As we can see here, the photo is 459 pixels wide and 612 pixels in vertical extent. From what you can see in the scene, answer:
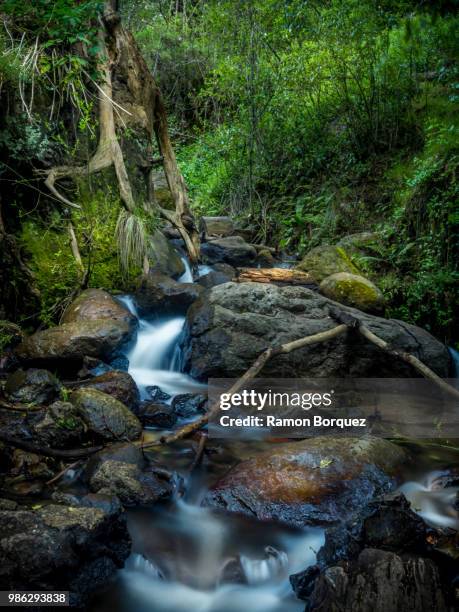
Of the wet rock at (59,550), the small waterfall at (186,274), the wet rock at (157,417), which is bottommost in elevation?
the small waterfall at (186,274)

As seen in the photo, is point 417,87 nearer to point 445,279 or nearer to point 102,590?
point 445,279

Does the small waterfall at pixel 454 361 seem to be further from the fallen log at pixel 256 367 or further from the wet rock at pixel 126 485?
the wet rock at pixel 126 485

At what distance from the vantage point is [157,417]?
15.3ft

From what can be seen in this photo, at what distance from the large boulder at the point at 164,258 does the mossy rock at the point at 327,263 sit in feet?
6.81

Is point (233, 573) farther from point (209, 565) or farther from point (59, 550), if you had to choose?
point (59, 550)

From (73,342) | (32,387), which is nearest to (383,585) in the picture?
(32,387)

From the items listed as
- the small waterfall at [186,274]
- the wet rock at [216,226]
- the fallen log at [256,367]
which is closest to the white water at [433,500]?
the fallen log at [256,367]

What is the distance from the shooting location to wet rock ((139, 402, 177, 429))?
465cm

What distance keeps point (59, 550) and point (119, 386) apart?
92.1 inches

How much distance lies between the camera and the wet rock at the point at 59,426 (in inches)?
154

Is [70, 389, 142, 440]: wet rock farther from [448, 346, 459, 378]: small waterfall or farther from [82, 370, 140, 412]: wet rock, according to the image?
[448, 346, 459, 378]: small waterfall

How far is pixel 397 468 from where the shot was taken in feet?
12.7

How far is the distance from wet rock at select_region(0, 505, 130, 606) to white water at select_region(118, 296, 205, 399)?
260 cm

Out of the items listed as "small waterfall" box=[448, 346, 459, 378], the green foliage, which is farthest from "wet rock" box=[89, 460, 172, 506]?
"small waterfall" box=[448, 346, 459, 378]
